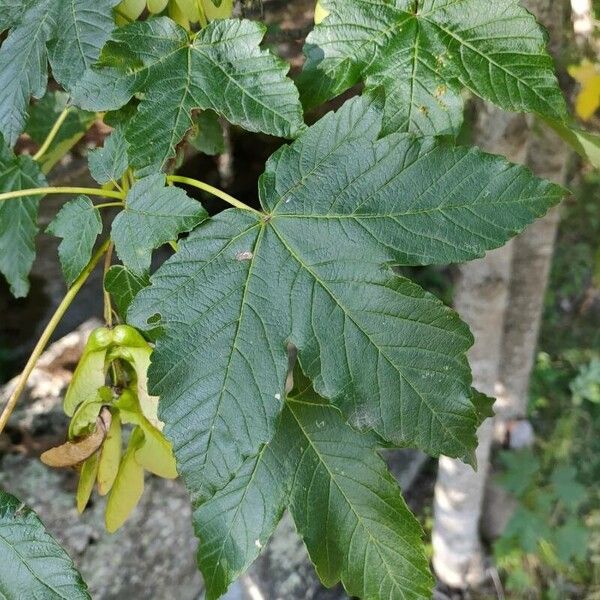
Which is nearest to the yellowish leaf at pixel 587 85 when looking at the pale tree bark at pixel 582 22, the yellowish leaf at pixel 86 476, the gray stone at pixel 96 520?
the pale tree bark at pixel 582 22

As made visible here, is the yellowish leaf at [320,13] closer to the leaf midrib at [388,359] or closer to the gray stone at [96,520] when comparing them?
the leaf midrib at [388,359]

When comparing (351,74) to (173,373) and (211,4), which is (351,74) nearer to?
(211,4)

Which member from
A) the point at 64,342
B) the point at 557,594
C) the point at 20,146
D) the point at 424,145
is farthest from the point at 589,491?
the point at 20,146

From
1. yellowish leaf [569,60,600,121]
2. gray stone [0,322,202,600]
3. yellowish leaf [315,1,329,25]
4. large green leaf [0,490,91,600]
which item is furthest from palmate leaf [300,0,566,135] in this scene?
gray stone [0,322,202,600]

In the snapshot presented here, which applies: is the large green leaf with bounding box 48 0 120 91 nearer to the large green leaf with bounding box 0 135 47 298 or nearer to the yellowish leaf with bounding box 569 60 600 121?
the large green leaf with bounding box 0 135 47 298

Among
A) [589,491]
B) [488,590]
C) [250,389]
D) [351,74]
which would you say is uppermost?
[351,74]

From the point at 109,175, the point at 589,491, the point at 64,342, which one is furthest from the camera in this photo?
the point at 589,491

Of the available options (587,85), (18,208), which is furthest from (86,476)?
(587,85)
